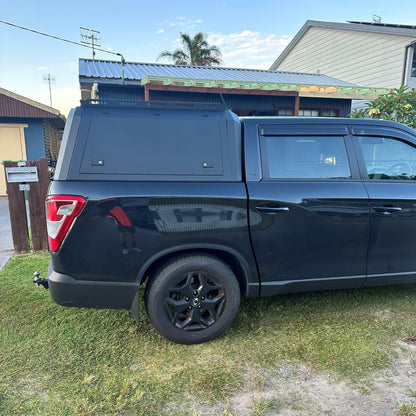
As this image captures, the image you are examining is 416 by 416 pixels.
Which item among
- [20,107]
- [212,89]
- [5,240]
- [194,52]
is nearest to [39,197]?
[5,240]

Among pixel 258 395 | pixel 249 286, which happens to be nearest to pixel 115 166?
pixel 249 286

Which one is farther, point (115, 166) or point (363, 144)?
point (363, 144)

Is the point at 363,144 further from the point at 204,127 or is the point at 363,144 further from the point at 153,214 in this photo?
the point at 153,214

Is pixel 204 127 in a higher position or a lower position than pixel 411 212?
higher

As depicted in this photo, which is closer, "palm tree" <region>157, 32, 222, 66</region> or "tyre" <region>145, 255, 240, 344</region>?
"tyre" <region>145, 255, 240, 344</region>

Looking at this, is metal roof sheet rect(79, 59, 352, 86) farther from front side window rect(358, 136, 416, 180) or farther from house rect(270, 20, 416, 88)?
front side window rect(358, 136, 416, 180)

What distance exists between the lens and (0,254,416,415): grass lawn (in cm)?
201

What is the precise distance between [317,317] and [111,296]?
1.89 metres

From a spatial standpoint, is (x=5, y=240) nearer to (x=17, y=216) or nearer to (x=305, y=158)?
(x=17, y=216)

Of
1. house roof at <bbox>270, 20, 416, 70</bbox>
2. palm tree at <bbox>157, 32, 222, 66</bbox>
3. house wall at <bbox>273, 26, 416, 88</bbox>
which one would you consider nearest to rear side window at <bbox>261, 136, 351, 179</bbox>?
house wall at <bbox>273, 26, 416, 88</bbox>

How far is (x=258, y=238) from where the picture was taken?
249cm

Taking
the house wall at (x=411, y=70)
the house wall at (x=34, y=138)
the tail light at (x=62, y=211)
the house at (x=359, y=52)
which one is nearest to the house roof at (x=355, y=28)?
the house at (x=359, y=52)

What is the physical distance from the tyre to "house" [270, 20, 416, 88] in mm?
14399

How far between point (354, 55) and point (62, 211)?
55.5 ft
